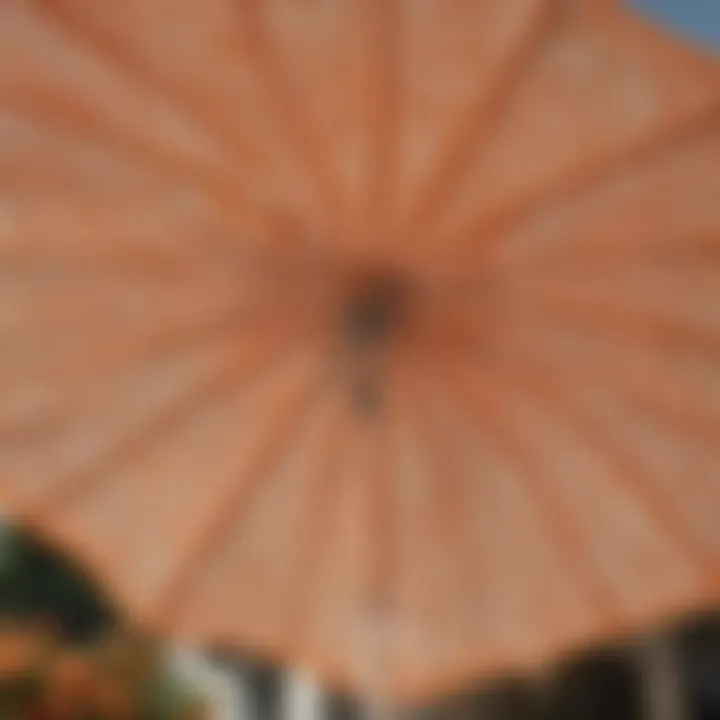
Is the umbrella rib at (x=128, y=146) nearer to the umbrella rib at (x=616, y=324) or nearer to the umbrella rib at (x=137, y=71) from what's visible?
the umbrella rib at (x=137, y=71)

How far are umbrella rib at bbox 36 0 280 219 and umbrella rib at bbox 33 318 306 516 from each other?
0.54ft

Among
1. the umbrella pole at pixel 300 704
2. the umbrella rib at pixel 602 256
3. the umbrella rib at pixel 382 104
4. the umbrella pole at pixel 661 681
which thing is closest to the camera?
the umbrella rib at pixel 382 104

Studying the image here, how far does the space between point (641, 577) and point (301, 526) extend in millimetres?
230

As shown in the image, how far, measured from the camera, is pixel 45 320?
75 centimetres

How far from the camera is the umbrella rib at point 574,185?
595 millimetres

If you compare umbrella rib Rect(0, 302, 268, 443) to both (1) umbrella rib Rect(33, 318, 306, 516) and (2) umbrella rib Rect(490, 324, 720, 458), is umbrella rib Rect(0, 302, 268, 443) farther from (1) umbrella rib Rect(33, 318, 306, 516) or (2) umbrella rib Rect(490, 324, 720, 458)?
(2) umbrella rib Rect(490, 324, 720, 458)

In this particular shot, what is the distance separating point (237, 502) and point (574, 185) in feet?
1.08

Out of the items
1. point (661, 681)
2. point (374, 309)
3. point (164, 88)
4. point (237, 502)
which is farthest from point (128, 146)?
point (661, 681)

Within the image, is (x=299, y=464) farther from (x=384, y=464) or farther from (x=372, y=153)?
(x=372, y=153)

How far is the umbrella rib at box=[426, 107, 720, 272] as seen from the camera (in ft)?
1.95

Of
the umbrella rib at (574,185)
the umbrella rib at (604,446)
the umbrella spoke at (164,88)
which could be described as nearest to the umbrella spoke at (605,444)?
the umbrella rib at (604,446)

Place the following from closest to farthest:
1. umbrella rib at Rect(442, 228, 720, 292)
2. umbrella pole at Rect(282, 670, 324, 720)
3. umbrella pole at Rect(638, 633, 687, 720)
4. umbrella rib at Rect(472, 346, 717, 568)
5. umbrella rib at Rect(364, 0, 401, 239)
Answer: umbrella rib at Rect(364, 0, 401, 239), umbrella rib at Rect(442, 228, 720, 292), umbrella rib at Rect(472, 346, 717, 568), umbrella pole at Rect(282, 670, 324, 720), umbrella pole at Rect(638, 633, 687, 720)

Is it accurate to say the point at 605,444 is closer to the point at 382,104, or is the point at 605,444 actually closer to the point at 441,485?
the point at 441,485

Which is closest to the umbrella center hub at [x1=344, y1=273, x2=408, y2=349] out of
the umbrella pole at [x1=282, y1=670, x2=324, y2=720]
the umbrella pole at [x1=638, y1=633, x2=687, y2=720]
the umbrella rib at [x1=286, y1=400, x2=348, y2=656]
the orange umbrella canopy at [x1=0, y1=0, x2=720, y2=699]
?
the orange umbrella canopy at [x1=0, y1=0, x2=720, y2=699]
